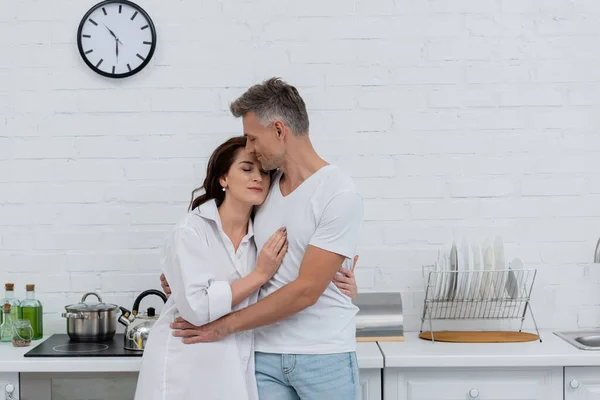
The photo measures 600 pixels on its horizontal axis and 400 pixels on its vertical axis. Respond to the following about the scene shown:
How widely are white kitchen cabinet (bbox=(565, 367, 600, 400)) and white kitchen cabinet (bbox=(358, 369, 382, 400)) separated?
618mm

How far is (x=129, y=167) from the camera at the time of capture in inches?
110

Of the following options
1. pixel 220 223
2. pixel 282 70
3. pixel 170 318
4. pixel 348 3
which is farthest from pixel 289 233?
pixel 348 3

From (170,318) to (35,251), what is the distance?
1.01m

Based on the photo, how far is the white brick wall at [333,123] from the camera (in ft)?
9.18

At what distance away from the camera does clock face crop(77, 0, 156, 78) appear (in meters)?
2.78

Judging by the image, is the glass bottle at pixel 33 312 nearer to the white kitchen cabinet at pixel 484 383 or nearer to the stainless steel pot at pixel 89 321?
the stainless steel pot at pixel 89 321

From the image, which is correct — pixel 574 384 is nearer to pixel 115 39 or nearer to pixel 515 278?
pixel 515 278

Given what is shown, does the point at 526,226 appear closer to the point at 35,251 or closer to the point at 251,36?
the point at 251,36

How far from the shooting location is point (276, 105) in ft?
6.50

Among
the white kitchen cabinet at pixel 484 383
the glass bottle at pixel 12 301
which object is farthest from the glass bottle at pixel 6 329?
the white kitchen cabinet at pixel 484 383

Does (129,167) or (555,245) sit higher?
(129,167)

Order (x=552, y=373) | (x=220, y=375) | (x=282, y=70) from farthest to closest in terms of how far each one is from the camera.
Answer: (x=282, y=70) → (x=552, y=373) → (x=220, y=375)

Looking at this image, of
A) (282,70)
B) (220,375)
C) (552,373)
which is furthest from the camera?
(282,70)

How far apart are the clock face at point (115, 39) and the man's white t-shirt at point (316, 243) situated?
41.2 inches
